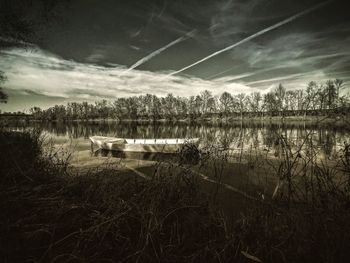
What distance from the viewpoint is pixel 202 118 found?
101 meters

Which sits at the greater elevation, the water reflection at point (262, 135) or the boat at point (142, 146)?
the water reflection at point (262, 135)

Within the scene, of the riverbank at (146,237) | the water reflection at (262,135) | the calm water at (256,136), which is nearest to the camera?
the riverbank at (146,237)

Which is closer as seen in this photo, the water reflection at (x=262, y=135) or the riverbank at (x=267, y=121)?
the riverbank at (x=267, y=121)

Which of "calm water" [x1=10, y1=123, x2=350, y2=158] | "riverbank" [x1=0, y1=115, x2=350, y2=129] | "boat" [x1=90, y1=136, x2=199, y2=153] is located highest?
"riverbank" [x1=0, y1=115, x2=350, y2=129]

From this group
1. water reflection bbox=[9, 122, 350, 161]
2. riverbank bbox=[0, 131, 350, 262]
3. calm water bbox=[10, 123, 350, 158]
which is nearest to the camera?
riverbank bbox=[0, 131, 350, 262]

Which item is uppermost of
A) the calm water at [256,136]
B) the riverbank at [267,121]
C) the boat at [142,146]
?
the riverbank at [267,121]

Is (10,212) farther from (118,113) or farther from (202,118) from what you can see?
(118,113)

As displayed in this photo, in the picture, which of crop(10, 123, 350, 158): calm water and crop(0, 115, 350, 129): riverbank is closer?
crop(0, 115, 350, 129): riverbank

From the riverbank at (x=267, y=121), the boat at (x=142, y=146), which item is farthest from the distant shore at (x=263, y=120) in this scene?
the boat at (x=142, y=146)

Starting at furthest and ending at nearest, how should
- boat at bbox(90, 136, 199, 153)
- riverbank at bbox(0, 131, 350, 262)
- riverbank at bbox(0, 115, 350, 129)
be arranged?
boat at bbox(90, 136, 199, 153) < riverbank at bbox(0, 115, 350, 129) < riverbank at bbox(0, 131, 350, 262)

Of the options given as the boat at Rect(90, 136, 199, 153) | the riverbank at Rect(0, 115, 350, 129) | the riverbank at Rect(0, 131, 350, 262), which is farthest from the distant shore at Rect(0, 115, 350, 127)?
the boat at Rect(90, 136, 199, 153)

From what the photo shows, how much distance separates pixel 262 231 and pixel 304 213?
2.21 ft

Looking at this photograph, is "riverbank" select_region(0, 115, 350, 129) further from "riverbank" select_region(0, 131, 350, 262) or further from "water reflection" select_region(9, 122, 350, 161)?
"riverbank" select_region(0, 131, 350, 262)

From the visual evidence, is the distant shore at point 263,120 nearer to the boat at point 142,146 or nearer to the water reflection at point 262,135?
the water reflection at point 262,135
